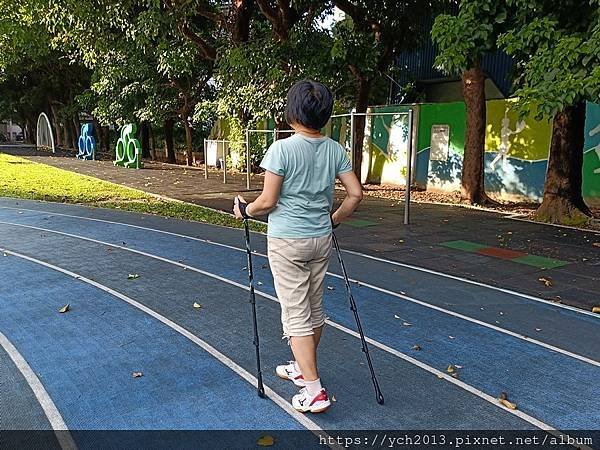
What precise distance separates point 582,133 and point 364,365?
23.9 feet

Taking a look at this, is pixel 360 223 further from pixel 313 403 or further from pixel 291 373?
pixel 313 403

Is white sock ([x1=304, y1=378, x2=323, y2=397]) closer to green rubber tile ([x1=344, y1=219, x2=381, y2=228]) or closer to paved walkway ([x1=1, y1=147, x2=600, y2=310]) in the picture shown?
paved walkway ([x1=1, y1=147, x2=600, y2=310])

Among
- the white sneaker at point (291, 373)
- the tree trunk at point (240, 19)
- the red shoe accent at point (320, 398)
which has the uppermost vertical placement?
the tree trunk at point (240, 19)

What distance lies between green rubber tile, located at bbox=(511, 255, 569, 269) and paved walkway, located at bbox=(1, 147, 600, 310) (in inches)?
0.4

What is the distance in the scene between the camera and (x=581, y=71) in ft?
19.9

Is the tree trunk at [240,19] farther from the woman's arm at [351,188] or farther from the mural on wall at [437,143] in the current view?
the woman's arm at [351,188]

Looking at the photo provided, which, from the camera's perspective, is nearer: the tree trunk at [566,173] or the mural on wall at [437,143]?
the tree trunk at [566,173]

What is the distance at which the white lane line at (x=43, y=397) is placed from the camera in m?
2.57

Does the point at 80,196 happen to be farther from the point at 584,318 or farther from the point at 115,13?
the point at 584,318

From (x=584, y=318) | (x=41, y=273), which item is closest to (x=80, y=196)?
(x=41, y=273)

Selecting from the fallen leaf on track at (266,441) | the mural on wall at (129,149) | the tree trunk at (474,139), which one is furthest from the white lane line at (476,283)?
the mural on wall at (129,149)

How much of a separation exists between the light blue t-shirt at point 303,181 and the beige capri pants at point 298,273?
5 cm

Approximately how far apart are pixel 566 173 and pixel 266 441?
8.09 metres

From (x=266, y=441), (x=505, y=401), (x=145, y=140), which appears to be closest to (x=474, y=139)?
(x=505, y=401)
